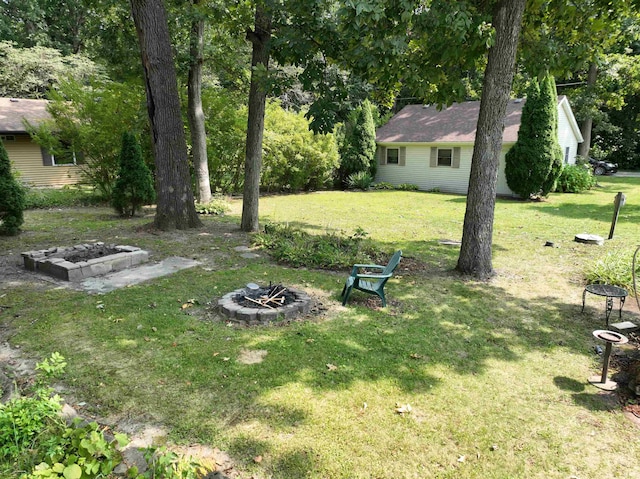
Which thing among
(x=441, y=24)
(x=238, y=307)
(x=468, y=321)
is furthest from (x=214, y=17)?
(x=468, y=321)

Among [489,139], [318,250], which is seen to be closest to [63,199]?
[318,250]

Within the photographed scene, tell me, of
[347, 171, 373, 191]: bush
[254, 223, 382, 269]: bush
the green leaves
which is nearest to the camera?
the green leaves

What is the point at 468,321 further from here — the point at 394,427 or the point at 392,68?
the point at 392,68

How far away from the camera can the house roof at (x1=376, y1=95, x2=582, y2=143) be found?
1855 cm

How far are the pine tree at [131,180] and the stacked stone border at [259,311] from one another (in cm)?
707

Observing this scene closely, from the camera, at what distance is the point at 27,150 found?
58.5 ft

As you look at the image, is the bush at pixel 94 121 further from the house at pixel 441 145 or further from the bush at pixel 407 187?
the house at pixel 441 145

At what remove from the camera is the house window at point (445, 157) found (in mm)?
19375

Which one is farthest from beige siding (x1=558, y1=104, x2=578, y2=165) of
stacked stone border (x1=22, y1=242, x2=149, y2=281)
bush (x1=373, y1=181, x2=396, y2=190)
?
stacked stone border (x1=22, y1=242, x2=149, y2=281)

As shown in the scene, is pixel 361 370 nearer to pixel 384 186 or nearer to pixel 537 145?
pixel 537 145

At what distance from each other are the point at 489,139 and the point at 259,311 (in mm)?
4352

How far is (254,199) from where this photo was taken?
379 inches

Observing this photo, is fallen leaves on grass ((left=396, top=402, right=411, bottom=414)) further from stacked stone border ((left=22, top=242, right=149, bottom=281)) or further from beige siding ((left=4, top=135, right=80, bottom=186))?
beige siding ((left=4, top=135, right=80, bottom=186))

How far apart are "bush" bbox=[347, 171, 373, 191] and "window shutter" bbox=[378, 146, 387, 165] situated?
2.03 meters
